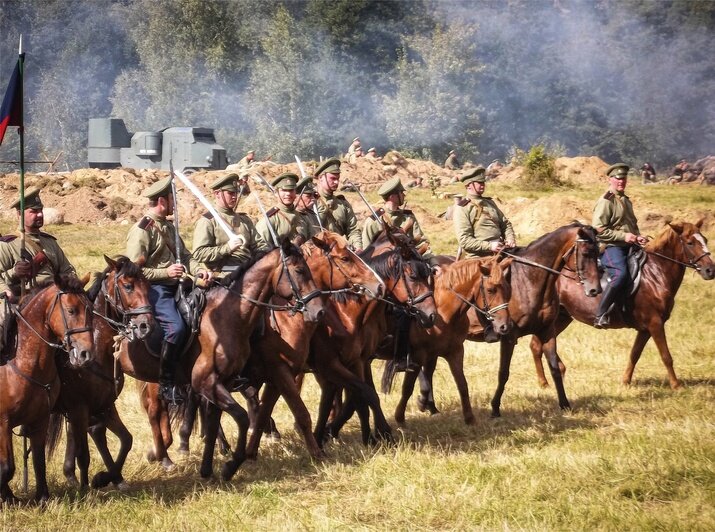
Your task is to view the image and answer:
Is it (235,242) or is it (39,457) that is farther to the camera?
(235,242)

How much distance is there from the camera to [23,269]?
9.56 meters

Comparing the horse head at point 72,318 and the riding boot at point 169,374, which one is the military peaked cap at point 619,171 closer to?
the riding boot at point 169,374

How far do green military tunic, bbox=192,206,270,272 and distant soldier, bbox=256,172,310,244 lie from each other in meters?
0.74

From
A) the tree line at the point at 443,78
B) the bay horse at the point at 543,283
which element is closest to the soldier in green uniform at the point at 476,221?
the bay horse at the point at 543,283

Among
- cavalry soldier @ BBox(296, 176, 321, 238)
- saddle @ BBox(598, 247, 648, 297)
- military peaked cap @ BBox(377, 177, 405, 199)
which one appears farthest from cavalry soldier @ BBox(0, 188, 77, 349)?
saddle @ BBox(598, 247, 648, 297)

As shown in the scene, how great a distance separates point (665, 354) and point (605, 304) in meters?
1.01

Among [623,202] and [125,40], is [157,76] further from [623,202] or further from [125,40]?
[623,202]

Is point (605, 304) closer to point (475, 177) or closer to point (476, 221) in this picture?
point (476, 221)

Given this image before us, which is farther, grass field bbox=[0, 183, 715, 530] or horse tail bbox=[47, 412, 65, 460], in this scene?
horse tail bbox=[47, 412, 65, 460]

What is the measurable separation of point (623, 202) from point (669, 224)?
68cm

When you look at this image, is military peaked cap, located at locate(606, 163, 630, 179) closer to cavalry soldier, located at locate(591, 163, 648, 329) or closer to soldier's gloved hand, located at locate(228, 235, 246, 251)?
cavalry soldier, located at locate(591, 163, 648, 329)

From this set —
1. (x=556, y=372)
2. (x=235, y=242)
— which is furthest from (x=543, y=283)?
(x=235, y=242)

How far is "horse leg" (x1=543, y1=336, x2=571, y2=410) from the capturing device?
1274 cm

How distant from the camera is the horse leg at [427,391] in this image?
41.1 feet
